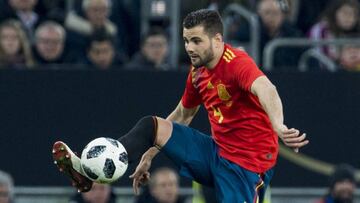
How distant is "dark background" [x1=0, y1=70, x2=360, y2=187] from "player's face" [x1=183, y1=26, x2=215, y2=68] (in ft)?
14.2

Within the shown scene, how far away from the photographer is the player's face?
Result: 12.2 m

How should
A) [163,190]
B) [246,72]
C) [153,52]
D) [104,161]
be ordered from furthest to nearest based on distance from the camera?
1. [153,52]
2. [163,190]
3. [246,72]
4. [104,161]

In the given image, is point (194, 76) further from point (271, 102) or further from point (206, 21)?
Result: point (271, 102)

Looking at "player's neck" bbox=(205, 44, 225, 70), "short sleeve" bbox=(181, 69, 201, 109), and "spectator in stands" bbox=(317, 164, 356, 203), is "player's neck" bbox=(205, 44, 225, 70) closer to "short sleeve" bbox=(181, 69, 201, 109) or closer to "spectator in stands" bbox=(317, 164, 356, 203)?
"short sleeve" bbox=(181, 69, 201, 109)

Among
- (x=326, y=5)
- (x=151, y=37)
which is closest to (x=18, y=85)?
(x=151, y=37)

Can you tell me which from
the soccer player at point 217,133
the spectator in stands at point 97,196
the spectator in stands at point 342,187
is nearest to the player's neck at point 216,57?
the soccer player at point 217,133

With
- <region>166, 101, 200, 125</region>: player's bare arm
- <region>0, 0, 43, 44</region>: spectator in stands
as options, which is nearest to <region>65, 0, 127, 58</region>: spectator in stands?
<region>0, 0, 43, 44</region>: spectator in stands

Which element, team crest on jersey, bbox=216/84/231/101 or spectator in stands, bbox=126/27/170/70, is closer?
team crest on jersey, bbox=216/84/231/101

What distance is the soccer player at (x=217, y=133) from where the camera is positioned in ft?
40.0

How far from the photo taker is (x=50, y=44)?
16.7 metres

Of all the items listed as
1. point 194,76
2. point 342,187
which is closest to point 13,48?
point 342,187

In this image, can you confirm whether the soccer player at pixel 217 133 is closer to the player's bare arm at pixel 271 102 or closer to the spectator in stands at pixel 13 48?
the player's bare arm at pixel 271 102

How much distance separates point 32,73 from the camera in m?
16.5

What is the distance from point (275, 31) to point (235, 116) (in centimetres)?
478
